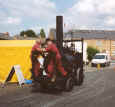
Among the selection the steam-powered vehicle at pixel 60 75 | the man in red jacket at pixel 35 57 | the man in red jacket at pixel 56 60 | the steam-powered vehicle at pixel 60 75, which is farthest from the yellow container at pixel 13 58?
the man in red jacket at pixel 56 60

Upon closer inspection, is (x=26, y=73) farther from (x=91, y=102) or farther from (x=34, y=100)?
(x=91, y=102)

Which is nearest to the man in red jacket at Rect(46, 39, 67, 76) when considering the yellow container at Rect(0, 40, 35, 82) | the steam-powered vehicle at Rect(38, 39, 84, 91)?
the steam-powered vehicle at Rect(38, 39, 84, 91)

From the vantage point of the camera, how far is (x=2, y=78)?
11.2 meters

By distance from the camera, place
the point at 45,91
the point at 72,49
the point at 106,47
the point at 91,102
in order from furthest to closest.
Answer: the point at 106,47
the point at 72,49
the point at 45,91
the point at 91,102

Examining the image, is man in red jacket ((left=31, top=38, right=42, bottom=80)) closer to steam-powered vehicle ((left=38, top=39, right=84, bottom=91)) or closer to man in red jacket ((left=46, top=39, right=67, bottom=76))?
steam-powered vehicle ((left=38, top=39, right=84, bottom=91))

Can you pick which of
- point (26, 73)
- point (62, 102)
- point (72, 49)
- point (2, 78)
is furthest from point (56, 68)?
point (2, 78)

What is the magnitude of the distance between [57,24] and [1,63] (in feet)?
13.5

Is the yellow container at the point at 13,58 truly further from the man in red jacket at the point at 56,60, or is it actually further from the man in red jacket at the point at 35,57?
the man in red jacket at the point at 56,60

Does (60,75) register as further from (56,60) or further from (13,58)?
(13,58)

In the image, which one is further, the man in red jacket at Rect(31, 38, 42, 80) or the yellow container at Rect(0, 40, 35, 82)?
the yellow container at Rect(0, 40, 35, 82)

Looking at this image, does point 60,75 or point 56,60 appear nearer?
point 56,60

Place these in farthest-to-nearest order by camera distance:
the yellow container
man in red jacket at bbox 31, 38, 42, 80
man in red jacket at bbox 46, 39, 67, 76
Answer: the yellow container
man in red jacket at bbox 31, 38, 42, 80
man in red jacket at bbox 46, 39, 67, 76

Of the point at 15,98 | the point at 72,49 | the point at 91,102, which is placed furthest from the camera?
the point at 72,49

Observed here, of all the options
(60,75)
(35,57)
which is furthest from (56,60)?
(35,57)
